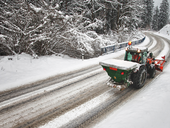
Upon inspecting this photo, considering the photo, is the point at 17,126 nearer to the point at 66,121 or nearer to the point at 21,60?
the point at 66,121

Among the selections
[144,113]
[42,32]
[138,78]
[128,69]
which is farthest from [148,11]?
[144,113]

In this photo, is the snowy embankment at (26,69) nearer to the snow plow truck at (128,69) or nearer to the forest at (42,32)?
the forest at (42,32)

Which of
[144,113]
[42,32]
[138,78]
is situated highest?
[42,32]

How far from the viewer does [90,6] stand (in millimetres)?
17031

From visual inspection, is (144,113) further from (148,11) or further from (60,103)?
(148,11)

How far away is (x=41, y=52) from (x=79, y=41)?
148 inches

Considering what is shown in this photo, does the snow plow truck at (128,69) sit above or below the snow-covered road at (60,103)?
above

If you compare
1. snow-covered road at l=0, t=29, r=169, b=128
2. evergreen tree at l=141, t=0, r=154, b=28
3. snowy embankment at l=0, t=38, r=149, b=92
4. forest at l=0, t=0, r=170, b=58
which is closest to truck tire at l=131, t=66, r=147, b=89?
snow-covered road at l=0, t=29, r=169, b=128

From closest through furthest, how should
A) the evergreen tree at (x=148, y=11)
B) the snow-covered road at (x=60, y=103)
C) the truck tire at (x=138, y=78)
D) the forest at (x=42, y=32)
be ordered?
the snow-covered road at (x=60, y=103)
the truck tire at (x=138, y=78)
the forest at (x=42, y=32)
the evergreen tree at (x=148, y=11)

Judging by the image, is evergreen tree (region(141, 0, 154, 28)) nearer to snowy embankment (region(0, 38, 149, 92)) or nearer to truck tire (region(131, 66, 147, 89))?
snowy embankment (region(0, 38, 149, 92))

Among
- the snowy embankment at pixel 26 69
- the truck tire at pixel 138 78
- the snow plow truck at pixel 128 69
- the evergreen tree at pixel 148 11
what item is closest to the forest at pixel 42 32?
the snowy embankment at pixel 26 69

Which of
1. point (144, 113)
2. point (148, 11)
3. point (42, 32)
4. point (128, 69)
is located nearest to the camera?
point (144, 113)

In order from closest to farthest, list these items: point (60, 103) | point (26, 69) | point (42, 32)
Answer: point (60, 103) → point (26, 69) → point (42, 32)

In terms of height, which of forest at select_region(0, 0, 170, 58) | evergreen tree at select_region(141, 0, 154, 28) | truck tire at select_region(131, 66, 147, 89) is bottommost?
truck tire at select_region(131, 66, 147, 89)
